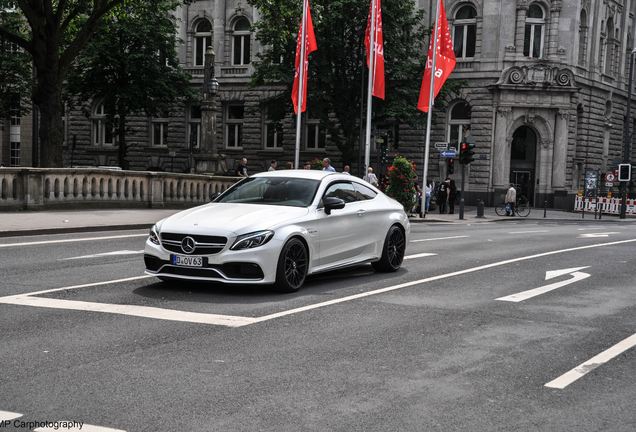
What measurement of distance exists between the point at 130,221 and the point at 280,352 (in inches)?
575

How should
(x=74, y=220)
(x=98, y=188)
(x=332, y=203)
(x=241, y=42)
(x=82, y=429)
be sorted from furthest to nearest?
(x=241, y=42), (x=98, y=188), (x=74, y=220), (x=332, y=203), (x=82, y=429)

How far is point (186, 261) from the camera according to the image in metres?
9.20

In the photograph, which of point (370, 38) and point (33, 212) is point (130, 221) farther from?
point (370, 38)

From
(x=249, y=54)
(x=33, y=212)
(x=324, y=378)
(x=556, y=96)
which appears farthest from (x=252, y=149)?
(x=324, y=378)

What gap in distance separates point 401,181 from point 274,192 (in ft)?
66.4

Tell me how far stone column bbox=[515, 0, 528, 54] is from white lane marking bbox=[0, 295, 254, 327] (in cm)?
4059

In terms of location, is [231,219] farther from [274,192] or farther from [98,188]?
[98,188]

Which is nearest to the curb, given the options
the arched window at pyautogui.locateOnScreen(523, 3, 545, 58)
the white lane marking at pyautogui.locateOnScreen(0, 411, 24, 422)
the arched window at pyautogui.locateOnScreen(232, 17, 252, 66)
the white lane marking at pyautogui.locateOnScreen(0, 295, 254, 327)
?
the white lane marking at pyautogui.locateOnScreen(0, 295, 254, 327)

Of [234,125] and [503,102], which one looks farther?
[234,125]

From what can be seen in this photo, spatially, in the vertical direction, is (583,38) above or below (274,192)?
above

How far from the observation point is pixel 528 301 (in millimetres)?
9648

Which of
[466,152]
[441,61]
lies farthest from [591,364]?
[466,152]

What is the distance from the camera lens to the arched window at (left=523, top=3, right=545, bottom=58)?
45.9 m

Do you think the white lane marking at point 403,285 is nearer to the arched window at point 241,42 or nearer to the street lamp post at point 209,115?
the street lamp post at point 209,115
